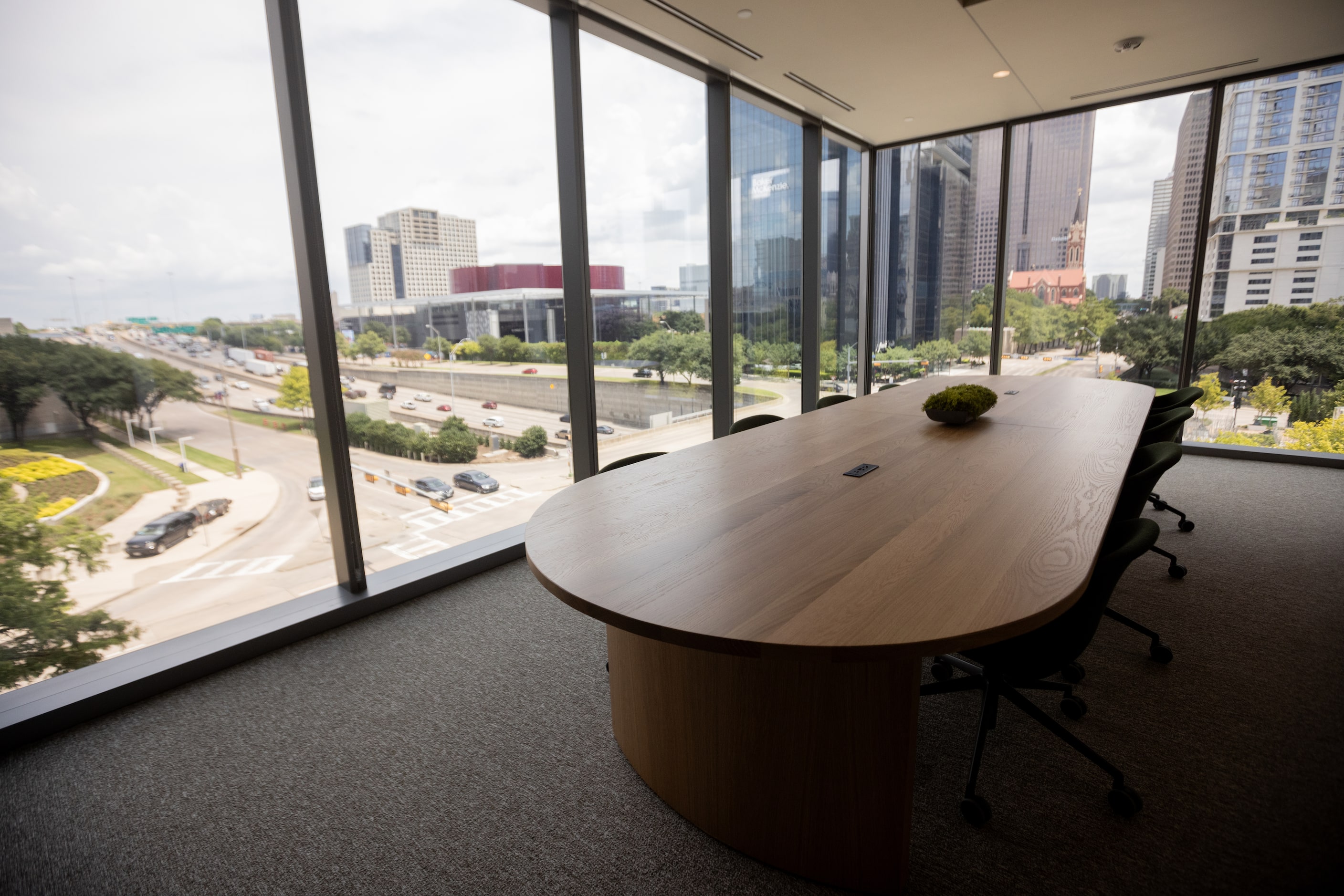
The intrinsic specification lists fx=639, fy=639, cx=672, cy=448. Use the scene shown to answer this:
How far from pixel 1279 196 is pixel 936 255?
2.76m

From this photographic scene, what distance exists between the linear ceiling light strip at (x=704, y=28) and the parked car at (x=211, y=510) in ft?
11.5

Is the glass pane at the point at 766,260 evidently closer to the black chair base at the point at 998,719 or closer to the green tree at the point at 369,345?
the green tree at the point at 369,345

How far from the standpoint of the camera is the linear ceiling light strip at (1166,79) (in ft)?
16.5

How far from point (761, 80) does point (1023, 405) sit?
10.7ft

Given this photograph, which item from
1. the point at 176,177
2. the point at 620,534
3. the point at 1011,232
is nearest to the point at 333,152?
the point at 176,177

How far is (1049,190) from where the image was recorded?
20.8 ft

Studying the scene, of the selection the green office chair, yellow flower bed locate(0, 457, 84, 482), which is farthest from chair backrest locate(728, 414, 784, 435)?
yellow flower bed locate(0, 457, 84, 482)

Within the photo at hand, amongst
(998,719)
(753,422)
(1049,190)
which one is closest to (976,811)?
(998,719)

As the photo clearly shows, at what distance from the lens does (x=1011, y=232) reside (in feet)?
21.5

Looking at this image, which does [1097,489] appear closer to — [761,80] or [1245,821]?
[1245,821]

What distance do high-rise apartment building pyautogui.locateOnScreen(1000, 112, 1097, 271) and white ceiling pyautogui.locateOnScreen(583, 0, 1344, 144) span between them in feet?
1.27

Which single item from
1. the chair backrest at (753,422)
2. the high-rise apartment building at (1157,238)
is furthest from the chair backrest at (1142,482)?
the high-rise apartment building at (1157,238)

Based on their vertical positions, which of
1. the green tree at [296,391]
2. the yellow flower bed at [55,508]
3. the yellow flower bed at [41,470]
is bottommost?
the yellow flower bed at [55,508]

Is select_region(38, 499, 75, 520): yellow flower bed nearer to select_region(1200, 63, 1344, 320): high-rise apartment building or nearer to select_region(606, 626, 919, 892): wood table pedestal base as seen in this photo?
select_region(606, 626, 919, 892): wood table pedestal base
